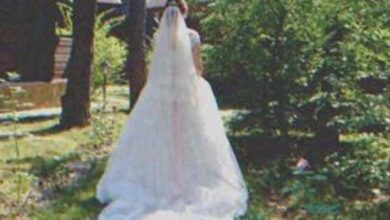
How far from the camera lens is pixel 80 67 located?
13.5 metres

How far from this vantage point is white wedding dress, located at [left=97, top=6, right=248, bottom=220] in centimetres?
875

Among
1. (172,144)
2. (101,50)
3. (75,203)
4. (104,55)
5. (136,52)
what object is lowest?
(75,203)

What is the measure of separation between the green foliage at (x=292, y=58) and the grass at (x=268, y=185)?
719mm

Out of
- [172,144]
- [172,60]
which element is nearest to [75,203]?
[172,144]

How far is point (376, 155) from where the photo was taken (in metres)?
8.06

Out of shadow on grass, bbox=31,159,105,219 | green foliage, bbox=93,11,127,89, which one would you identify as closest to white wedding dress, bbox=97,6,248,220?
shadow on grass, bbox=31,159,105,219

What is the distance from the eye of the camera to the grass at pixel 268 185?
806cm

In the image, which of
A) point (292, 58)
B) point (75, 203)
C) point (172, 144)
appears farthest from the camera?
point (292, 58)

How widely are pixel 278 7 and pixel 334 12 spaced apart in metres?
0.78

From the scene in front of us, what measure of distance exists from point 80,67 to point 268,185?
4.96m

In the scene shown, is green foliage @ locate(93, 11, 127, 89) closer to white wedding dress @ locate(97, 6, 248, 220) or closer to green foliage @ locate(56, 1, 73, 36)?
green foliage @ locate(56, 1, 73, 36)

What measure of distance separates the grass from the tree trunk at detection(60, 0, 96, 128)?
1.95 m

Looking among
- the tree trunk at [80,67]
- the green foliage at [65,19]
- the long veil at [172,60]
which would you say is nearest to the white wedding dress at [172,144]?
the long veil at [172,60]

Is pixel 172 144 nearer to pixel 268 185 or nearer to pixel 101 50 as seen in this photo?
pixel 268 185
